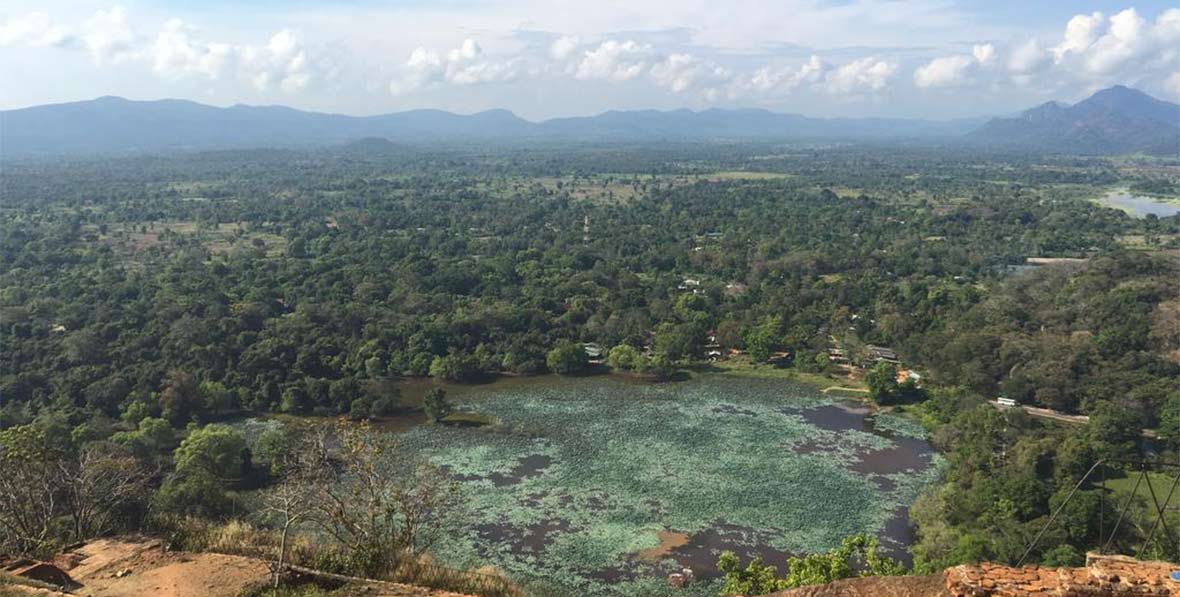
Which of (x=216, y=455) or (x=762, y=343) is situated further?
(x=762, y=343)

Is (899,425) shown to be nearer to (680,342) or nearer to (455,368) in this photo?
(680,342)

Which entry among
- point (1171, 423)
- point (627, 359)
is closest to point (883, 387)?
point (1171, 423)

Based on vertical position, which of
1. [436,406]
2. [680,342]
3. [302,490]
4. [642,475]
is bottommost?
[642,475]

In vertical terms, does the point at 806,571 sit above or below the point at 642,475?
above

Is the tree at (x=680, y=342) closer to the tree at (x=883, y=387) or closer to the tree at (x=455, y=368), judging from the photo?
the tree at (x=883, y=387)

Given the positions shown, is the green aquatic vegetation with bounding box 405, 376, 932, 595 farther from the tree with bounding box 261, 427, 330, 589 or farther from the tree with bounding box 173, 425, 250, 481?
the tree with bounding box 261, 427, 330, 589

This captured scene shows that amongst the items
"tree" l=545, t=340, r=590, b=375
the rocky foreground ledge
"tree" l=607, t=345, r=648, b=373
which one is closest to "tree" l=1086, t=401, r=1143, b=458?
"tree" l=607, t=345, r=648, b=373

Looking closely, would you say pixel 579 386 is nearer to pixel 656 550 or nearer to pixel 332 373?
pixel 332 373

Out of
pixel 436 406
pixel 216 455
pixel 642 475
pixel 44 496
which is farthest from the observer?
pixel 436 406
